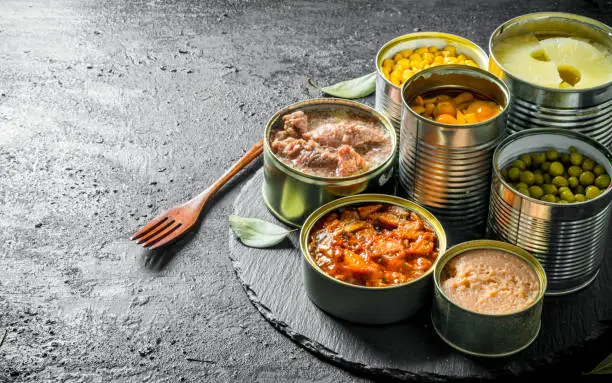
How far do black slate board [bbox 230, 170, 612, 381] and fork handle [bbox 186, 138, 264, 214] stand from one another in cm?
62

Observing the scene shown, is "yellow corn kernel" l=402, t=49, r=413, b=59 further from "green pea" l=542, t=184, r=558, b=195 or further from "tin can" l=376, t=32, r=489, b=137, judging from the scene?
"green pea" l=542, t=184, r=558, b=195

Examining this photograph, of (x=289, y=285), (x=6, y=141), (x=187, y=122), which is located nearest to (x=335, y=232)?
(x=289, y=285)

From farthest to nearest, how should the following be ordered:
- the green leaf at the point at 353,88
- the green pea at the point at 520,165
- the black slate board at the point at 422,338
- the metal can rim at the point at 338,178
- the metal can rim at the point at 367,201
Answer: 1. the green leaf at the point at 353,88
2. the metal can rim at the point at 338,178
3. the green pea at the point at 520,165
4. the metal can rim at the point at 367,201
5. the black slate board at the point at 422,338

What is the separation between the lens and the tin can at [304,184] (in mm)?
4844

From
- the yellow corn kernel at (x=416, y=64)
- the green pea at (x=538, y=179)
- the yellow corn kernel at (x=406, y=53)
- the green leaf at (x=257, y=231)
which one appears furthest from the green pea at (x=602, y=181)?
the green leaf at (x=257, y=231)

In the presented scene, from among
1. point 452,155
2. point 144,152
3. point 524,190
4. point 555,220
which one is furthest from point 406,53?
point 144,152

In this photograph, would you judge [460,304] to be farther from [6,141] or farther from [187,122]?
[6,141]

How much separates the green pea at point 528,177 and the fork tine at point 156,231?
1825 mm

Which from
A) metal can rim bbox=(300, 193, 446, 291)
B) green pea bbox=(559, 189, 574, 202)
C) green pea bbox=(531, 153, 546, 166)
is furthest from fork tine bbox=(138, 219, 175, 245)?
green pea bbox=(559, 189, 574, 202)

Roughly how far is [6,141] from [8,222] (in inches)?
30.2

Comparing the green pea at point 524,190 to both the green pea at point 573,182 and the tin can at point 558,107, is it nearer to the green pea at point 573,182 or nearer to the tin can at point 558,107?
the green pea at point 573,182

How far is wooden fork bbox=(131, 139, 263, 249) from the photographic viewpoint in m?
5.10

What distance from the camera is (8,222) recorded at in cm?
529

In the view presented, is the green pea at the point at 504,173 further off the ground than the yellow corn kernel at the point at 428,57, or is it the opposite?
the yellow corn kernel at the point at 428,57
